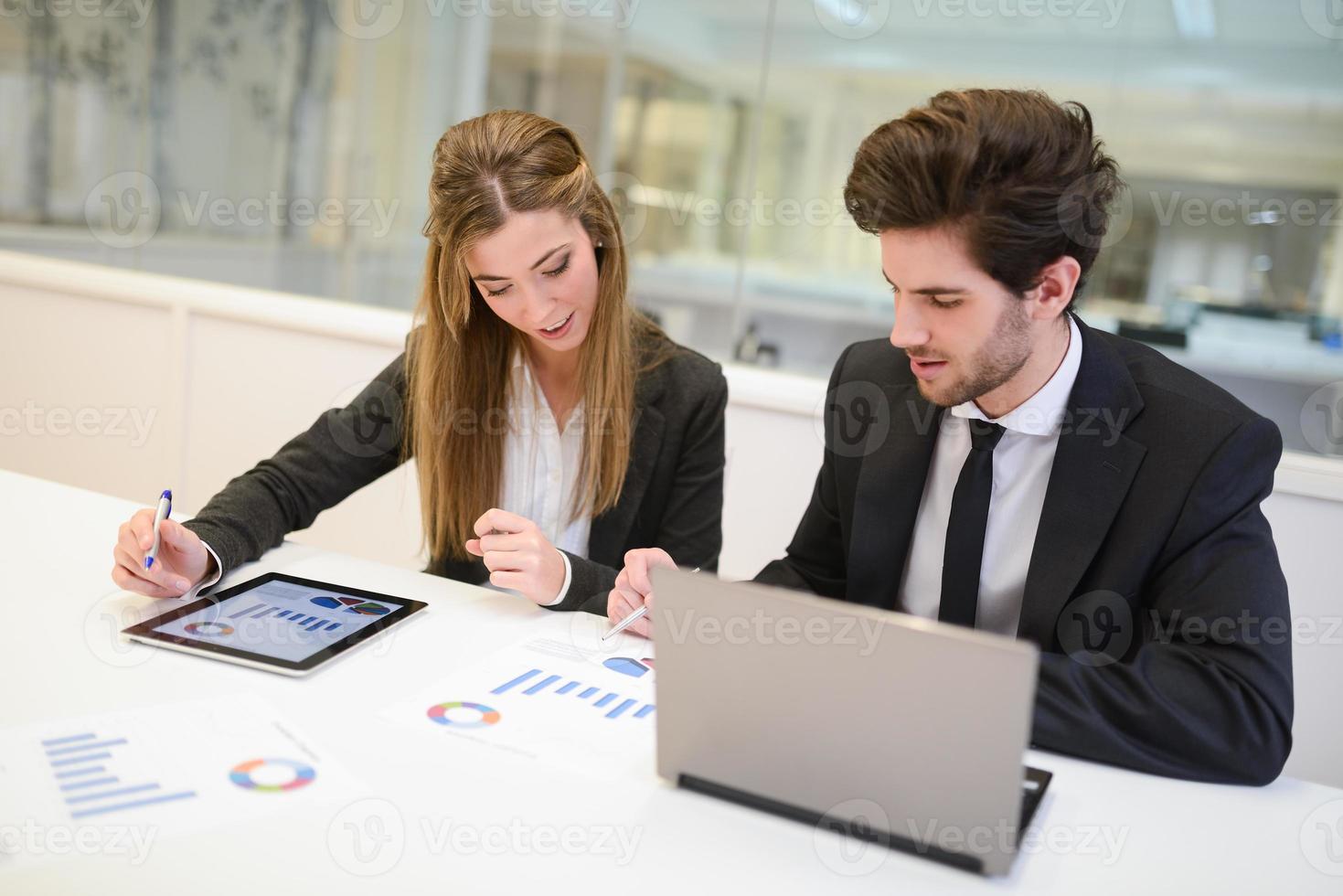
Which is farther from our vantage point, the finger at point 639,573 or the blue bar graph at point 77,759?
the finger at point 639,573

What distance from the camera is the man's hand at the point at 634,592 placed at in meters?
1.29

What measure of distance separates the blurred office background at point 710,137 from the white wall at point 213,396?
1.46m

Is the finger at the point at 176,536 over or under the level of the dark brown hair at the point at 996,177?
under

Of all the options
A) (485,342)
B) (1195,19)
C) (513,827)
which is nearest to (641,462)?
(485,342)

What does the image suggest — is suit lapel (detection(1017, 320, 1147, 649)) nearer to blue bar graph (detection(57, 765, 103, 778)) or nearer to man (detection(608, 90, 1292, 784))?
man (detection(608, 90, 1292, 784))

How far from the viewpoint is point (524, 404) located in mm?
1723

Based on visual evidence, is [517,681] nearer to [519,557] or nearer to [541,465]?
[519,557]

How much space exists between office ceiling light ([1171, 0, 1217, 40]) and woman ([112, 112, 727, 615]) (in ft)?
8.43

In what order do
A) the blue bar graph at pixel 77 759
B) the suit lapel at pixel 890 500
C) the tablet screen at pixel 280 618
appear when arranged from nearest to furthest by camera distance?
1. the blue bar graph at pixel 77 759
2. the tablet screen at pixel 280 618
3. the suit lapel at pixel 890 500

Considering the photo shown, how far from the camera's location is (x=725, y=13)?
4.47m

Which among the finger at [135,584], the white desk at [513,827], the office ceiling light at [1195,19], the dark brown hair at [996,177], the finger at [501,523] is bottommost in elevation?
the white desk at [513,827]

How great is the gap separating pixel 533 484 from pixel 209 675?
2.24ft

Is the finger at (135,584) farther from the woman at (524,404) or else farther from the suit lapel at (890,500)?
the suit lapel at (890,500)

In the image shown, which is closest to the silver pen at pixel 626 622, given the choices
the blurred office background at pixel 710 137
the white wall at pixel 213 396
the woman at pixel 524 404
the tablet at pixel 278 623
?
the woman at pixel 524 404
